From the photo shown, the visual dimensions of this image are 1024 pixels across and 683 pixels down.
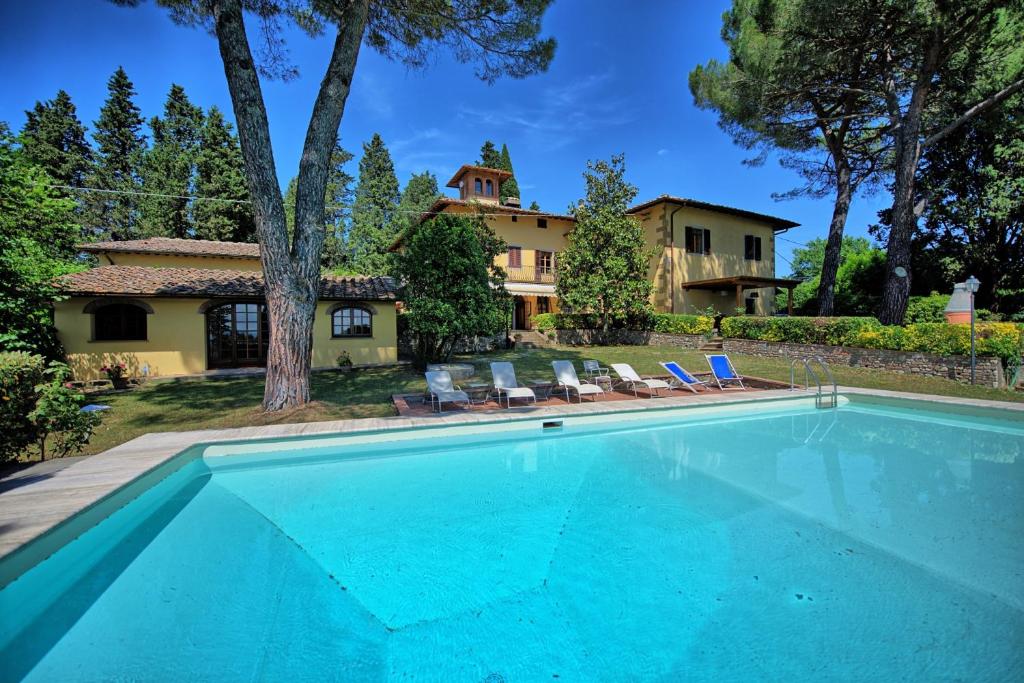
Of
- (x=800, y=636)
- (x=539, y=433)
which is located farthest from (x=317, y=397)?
(x=800, y=636)

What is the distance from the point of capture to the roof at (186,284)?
15.1m

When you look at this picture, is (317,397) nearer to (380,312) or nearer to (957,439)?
(380,312)

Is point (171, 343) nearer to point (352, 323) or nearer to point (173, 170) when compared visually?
point (352, 323)

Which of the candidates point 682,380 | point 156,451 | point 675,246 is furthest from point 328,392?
point 675,246

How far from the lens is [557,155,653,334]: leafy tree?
22.8 m

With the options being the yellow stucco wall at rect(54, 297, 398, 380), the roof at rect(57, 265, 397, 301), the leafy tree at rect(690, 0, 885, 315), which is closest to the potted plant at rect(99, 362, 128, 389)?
the yellow stucco wall at rect(54, 297, 398, 380)

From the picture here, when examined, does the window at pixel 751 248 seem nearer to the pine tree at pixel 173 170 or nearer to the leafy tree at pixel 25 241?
the leafy tree at pixel 25 241

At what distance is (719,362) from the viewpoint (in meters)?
12.9

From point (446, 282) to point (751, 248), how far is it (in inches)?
926

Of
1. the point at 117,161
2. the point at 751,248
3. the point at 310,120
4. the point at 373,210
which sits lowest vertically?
the point at 310,120

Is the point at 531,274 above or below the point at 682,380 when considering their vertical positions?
above

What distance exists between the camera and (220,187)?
31.4 meters

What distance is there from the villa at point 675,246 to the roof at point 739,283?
61 mm

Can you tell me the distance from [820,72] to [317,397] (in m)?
23.4
